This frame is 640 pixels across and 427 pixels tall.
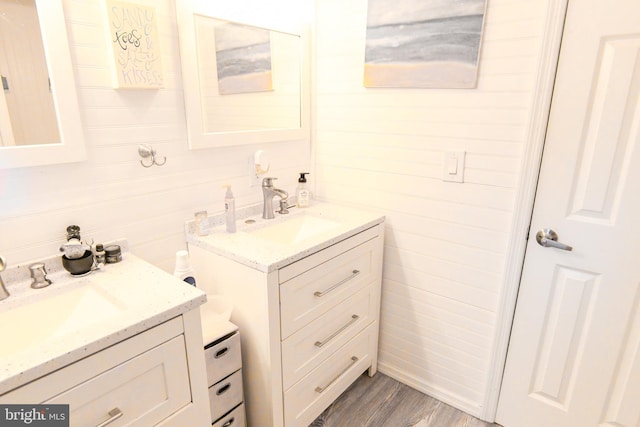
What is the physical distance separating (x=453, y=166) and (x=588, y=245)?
57 cm

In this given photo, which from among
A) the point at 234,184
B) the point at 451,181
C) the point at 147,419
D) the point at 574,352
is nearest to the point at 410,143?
the point at 451,181

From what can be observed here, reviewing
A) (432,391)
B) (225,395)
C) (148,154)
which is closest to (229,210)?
(148,154)

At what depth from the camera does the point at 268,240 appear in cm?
152

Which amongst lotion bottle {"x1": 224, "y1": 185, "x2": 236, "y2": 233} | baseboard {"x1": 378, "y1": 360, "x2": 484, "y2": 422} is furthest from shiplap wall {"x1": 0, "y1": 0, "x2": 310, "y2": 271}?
baseboard {"x1": 378, "y1": 360, "x2": 484, "y2": 422}

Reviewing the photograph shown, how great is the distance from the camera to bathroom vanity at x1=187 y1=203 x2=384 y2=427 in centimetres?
137

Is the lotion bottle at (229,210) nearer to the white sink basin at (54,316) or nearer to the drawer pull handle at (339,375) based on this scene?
the white sink basin at (54,316)

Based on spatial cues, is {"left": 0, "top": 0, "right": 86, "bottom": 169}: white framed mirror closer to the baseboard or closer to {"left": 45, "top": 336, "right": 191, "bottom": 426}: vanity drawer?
{"left": 45, "top": 336, "right": 191, "bottom": 426}: vanity drawer

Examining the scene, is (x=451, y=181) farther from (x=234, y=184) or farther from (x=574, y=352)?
(x=234, y=184)

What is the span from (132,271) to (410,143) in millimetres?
1244

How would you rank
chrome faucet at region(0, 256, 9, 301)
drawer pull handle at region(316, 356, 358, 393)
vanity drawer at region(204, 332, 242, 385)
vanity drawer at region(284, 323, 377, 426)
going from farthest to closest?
drawer pull handle at region(316, 356, 358, 393)
vanity drawer at region(284, 323, 377, 426)
vanity drawer at region(204, 332, 242, 385)
chrome faucet at region(0, 256, 9, 301)

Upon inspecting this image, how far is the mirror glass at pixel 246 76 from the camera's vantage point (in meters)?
1.52

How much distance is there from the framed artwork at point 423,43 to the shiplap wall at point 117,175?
55 cm

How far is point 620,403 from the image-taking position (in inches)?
56.9

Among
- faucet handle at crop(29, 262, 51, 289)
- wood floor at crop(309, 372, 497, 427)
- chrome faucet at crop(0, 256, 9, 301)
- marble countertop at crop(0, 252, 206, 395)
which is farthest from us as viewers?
wood floor at crop(309, 372, 497, 427)
